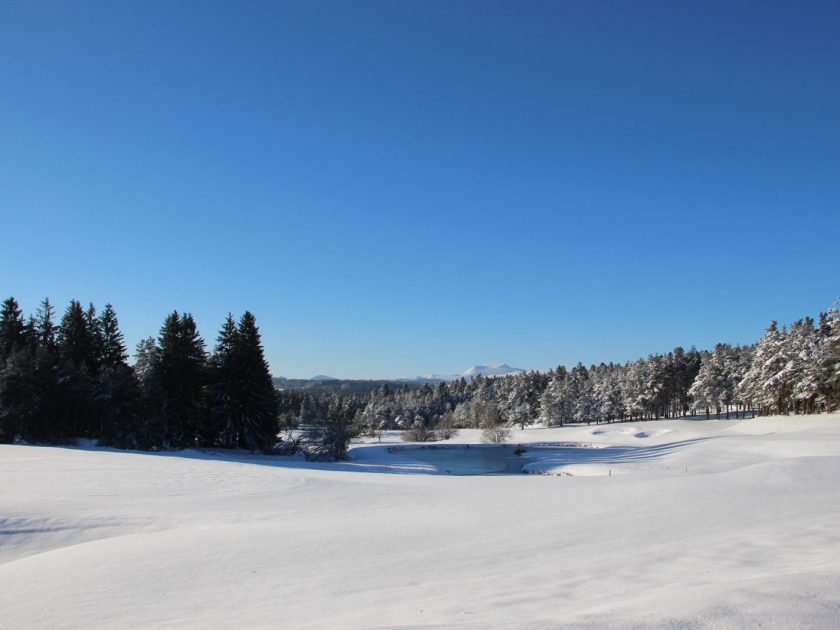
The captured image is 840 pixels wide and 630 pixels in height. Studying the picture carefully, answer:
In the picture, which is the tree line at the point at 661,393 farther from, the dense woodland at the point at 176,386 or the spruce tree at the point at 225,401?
the spruce tree at the point at 225,401

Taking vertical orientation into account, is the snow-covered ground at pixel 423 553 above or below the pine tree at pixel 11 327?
below

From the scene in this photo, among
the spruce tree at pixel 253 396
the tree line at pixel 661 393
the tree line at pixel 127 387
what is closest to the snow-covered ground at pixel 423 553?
the tree line at pixel 127 387

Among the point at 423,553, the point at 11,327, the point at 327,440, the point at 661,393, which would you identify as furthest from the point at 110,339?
the point at 661,393

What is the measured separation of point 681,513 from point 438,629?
29.4 feet

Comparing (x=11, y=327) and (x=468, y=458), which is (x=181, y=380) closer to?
(x=11, y=327)

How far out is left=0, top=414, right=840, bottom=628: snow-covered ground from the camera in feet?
18.3

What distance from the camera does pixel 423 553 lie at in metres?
8.96

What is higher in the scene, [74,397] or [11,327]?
[11,327]

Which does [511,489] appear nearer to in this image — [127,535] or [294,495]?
[294,495]

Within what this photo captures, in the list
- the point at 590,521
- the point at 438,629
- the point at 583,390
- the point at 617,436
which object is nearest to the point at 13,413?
the point at 590,521

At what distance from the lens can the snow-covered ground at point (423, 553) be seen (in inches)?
220

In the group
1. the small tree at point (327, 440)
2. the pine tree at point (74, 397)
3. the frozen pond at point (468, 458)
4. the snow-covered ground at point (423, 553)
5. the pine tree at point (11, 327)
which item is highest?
the pine tree at point (11, 327)

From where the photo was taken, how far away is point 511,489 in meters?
17.8

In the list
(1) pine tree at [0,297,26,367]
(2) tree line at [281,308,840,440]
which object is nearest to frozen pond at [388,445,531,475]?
(2) tree line at [281,308,840,440]
